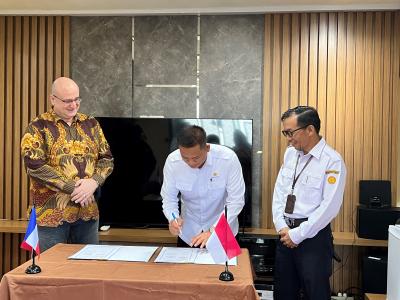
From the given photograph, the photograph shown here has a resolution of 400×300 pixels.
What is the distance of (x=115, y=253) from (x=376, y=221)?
8.23 ft

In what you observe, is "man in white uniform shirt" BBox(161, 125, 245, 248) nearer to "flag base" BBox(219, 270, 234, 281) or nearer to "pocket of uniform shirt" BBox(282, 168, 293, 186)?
"pocket of uniform shirt" BBox(282, 168, 293, 186)

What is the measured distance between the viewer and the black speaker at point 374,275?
382cm

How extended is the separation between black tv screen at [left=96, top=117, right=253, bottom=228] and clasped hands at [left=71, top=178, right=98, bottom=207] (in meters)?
1.70

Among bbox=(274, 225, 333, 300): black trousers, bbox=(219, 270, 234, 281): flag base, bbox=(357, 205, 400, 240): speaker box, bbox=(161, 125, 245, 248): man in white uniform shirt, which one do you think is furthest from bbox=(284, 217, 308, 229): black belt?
bbox=(357, 205, 400, 240): speaker box

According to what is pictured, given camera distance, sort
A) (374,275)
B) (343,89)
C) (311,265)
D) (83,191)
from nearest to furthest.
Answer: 1. (83,191)
2. (311,265)
3. (374,275)
4. (343,89)

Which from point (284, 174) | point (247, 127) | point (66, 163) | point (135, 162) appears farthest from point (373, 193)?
point (66, 163)

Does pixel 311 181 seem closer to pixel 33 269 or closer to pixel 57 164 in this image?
pixel 57 164

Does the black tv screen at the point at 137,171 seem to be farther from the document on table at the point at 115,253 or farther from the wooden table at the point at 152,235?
the document on table at the point at 115,253

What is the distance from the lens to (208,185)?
274 cm

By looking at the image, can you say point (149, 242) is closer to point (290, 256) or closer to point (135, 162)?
point (135, 162)

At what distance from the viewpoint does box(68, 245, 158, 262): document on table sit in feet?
7.24

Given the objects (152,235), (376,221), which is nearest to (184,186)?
(152,235)

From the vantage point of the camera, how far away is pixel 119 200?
4332mm

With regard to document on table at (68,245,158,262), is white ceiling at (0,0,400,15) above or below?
above
